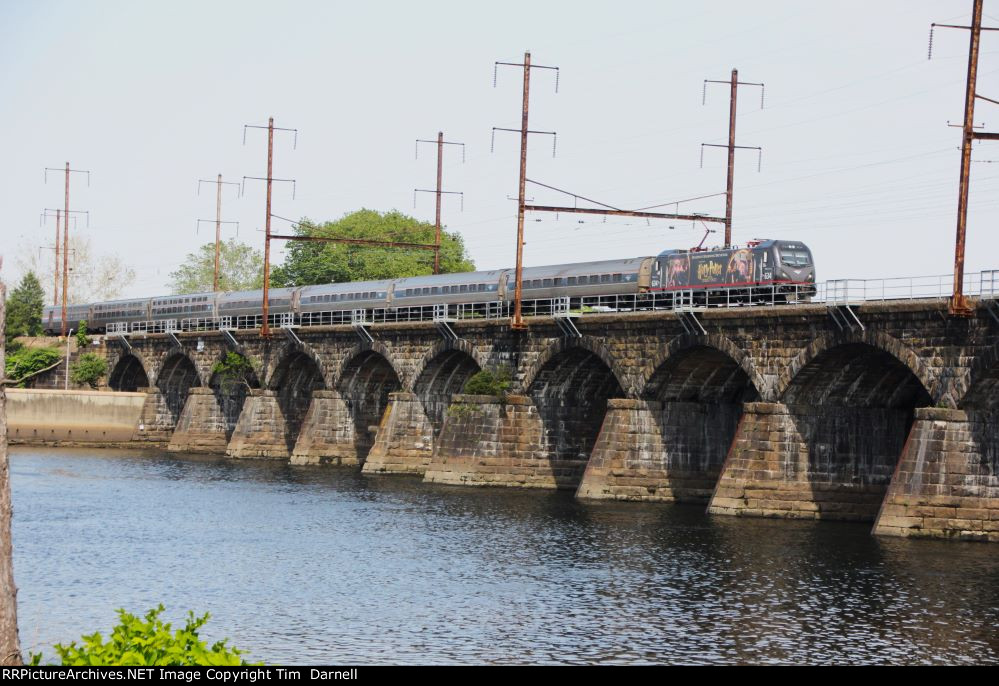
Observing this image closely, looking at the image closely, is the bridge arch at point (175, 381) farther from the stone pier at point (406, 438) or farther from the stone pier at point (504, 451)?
the stone pier at point (504, 451)

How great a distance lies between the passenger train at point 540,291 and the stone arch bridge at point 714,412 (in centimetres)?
237

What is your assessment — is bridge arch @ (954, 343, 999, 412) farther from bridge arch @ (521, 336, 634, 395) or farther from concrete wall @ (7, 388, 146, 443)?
concrete wall @ (7, 388, 146, 443)

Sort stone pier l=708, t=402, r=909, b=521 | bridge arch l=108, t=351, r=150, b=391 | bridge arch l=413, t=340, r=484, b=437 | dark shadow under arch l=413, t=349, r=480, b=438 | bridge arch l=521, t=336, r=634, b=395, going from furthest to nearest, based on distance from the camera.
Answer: bridge arch l=108, t=351, r=150, b=391, dark shadow under arch l=413, t=349, r=480, b=438, bridge arch l=413, t=340, r=484, b=437, bridge arch l=521, t=336, r=634, b=395, stone pier l=708, t=402, r=909, b=521

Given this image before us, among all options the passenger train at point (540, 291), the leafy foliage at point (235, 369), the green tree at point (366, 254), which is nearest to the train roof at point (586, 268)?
the passenger train at point (540, 291)

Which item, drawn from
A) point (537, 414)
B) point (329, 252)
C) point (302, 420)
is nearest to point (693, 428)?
point (537, 414)

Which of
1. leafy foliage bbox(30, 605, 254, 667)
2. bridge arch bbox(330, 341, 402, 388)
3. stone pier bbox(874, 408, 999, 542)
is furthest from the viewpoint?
bridge arch bbox(330, 341, 402, 388)

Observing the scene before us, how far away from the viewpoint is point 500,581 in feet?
117

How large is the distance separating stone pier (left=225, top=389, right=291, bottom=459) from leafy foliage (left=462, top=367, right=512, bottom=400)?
2397 centimetres

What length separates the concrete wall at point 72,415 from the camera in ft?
290

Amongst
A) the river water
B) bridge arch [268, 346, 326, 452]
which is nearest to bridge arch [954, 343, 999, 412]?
the river water

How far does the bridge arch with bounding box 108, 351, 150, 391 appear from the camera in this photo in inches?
3903

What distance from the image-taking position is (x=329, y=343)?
245 ft

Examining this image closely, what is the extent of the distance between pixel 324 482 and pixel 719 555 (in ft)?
95.4
